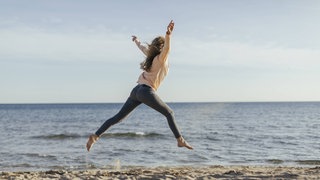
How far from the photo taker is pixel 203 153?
16734 mm

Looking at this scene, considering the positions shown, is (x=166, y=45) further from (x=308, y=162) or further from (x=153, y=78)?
(x=308, y=162)

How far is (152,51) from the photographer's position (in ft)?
22.0

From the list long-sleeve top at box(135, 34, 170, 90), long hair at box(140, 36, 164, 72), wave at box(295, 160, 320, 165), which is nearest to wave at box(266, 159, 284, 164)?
wave at box(295, 160, 320, 165)

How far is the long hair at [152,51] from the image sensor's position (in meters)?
6.66

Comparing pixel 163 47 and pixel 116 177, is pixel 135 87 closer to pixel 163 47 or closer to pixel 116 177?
pixel 163 47

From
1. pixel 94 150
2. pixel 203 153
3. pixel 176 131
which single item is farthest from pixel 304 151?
pixel 176 131

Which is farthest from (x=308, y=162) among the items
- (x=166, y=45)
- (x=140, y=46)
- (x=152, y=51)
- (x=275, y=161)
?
(x=166, y=45)

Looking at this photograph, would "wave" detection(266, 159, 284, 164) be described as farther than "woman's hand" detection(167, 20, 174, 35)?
Yes

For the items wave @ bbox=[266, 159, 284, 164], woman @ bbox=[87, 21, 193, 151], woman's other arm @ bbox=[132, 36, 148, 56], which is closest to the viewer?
woman @ bbox=[87, 21, 193, 151]

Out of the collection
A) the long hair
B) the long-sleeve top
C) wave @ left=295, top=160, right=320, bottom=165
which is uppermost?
the long hair

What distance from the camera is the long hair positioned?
6660 mm

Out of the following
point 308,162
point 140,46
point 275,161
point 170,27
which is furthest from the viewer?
point 275,161

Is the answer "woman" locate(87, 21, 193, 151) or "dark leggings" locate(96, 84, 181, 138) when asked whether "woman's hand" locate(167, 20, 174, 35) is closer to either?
"woman" locate(87, 21, 193, 151)

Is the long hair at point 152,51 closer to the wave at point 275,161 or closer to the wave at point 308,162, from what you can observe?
the wave at point 275,161
